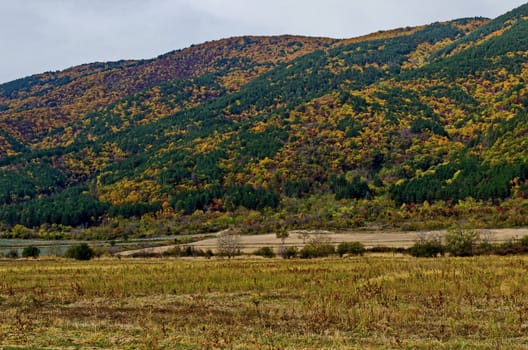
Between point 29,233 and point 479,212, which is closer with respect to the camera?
point 479,212

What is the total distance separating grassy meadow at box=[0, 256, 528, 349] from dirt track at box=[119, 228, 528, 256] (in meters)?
49.5

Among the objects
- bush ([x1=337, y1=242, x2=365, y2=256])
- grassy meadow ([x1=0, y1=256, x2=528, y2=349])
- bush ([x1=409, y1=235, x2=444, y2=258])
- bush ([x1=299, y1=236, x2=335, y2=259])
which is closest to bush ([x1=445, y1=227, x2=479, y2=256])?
bush ([x1=409, y1=235, x2=444, y2=258])

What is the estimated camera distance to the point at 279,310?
28.8m

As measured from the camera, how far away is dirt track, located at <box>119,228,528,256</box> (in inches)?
3750

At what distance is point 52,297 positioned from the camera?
3656 centimetres

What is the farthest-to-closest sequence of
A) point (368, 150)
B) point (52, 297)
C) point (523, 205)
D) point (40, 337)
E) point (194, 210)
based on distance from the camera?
point (368, 150), point (194, 210), point (523, 205), point (52, 297), point (40, 337)

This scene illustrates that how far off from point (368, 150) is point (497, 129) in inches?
1643

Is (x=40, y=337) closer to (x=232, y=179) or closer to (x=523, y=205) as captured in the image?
(x=523, y=205)

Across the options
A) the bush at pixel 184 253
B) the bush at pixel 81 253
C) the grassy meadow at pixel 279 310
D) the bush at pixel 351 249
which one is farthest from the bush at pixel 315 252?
the bush at pixel 81 253

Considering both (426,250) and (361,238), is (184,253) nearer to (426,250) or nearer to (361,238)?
(361,238)

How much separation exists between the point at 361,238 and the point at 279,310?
270 ft

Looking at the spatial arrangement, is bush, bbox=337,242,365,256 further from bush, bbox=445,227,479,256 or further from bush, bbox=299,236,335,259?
bush, bbox=445,227,479,256

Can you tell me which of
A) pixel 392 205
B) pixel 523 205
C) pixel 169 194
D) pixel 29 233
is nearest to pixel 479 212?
pixel 523 205

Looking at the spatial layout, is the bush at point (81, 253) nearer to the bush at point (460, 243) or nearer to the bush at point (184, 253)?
the bush at point (184, 253)
